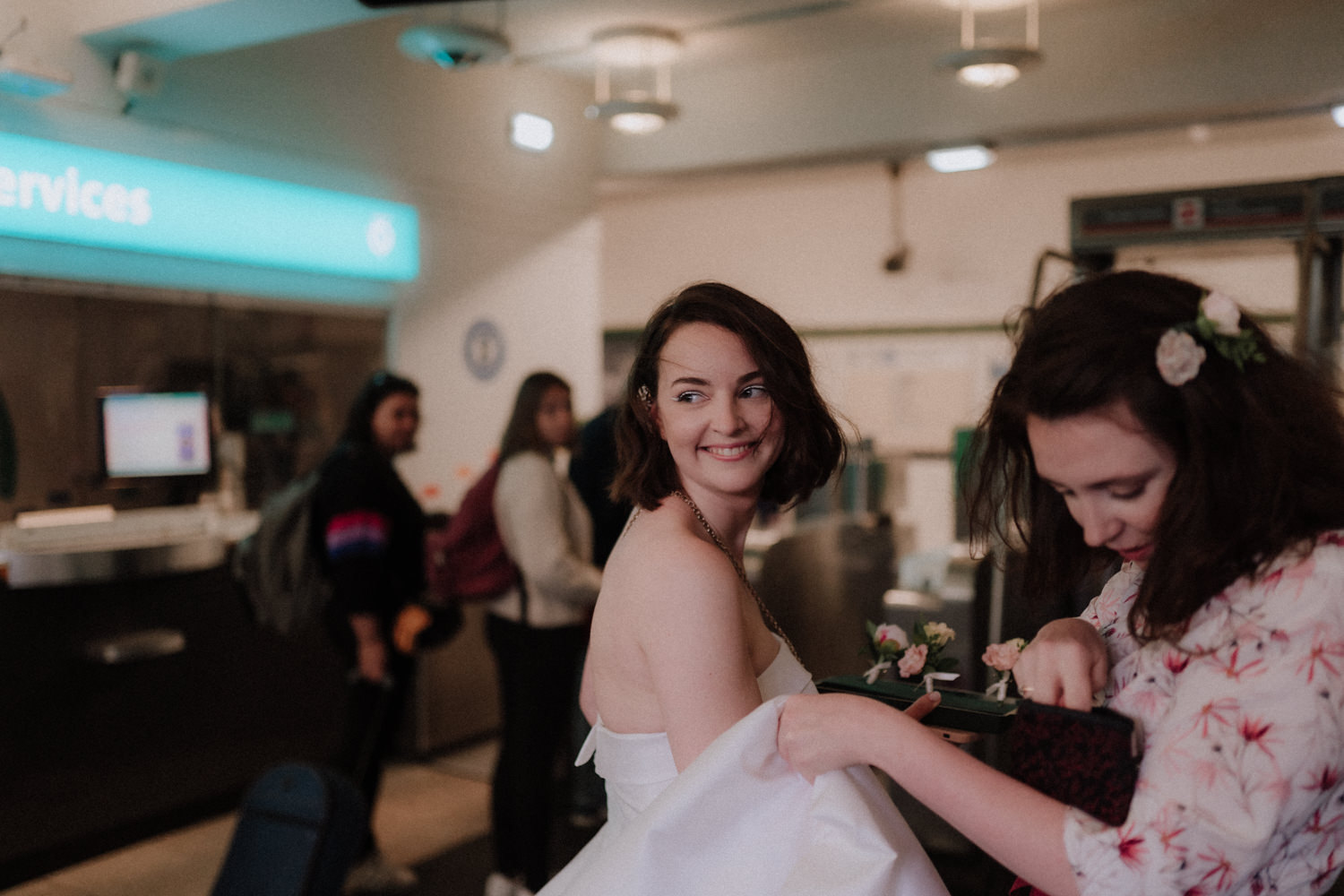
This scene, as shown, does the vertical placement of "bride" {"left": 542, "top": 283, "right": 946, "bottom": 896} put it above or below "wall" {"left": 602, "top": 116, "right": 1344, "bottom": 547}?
below

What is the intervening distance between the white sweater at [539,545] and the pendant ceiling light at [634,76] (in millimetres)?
2218

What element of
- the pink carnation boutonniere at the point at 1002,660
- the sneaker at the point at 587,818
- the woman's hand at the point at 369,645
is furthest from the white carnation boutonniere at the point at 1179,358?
the sneaker at the point at 587,818

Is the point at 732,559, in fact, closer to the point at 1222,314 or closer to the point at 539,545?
the point at 1222,314

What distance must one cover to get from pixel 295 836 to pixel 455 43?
278 cm

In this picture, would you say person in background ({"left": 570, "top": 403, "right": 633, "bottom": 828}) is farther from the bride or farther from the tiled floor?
the bride

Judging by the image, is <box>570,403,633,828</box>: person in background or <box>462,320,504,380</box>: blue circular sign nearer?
<box>570,403,633,828</box>: person in background

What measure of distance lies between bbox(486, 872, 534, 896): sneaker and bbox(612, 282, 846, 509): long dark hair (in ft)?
7.26

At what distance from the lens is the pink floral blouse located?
3.03 ft

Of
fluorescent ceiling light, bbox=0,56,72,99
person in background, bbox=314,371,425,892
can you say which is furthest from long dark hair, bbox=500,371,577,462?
fluorescent ceiling light, bbox=0,56,72,99

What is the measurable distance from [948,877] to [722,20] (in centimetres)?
398

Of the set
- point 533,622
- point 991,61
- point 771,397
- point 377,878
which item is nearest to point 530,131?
point 991,61

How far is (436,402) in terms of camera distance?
544 cm

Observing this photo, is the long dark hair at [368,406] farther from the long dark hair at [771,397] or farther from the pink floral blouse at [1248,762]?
the pink floral blouse at [1248,762]

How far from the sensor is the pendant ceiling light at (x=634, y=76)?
16.6 feet
